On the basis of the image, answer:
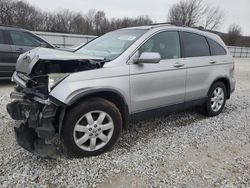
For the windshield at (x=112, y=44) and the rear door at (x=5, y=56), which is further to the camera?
the rear door at (x=5, y=56)

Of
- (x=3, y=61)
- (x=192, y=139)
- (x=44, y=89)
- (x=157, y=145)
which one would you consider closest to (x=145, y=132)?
(x=157, y=145)

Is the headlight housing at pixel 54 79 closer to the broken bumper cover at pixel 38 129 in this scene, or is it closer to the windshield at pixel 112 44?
the broken bumper cover at pixel 38 129

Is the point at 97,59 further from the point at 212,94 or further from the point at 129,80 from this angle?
the point at 212,94

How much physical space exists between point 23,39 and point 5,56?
74 centimetres

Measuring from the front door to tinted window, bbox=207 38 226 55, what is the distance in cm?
96

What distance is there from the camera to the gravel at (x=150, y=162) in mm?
2443

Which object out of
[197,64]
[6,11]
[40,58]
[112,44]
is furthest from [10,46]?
[6,11]

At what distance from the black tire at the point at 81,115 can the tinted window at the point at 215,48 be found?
2.52m

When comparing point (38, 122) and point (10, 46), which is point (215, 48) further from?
point (10, 46)

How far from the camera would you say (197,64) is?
3996 millimetres

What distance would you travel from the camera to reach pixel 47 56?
8.64 ft

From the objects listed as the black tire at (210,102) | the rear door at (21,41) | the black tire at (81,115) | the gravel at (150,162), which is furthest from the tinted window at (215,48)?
the rear door at (21,41)

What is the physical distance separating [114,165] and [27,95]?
134 cm

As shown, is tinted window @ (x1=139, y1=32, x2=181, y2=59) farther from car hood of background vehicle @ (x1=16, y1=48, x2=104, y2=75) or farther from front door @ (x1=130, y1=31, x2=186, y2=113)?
car hood of background vehicle @ (x1=16, y1=48, x2=104, y2=75)
